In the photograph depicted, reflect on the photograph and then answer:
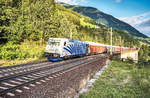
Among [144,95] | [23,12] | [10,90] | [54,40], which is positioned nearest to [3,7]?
[23,12]

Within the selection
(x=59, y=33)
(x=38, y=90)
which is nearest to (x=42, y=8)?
(x=59, y=33)

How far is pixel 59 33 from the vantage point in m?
45.0

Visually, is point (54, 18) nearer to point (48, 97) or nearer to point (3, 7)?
point (3, 7)

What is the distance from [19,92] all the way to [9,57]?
48.4 ft

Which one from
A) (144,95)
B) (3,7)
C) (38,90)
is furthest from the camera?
(3,7)

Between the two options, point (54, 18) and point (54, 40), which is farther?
point (54, 18)

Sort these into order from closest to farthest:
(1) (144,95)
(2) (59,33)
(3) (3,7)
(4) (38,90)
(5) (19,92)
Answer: (1) (144,95) → (5) (19,92) → (4) (38,90) → (3) (3,7) → (2) (59,33)

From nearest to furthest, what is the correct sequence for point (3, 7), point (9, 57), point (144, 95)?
point (144, 95), point (9, 57), point (3, 7)

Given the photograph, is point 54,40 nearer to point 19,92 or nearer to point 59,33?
point 19,92

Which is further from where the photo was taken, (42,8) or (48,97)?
(42,8)

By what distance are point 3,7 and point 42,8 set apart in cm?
1452

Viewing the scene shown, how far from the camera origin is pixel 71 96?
729cm

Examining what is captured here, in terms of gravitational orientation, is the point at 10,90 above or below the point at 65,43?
below

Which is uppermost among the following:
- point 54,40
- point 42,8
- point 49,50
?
point 42,8
